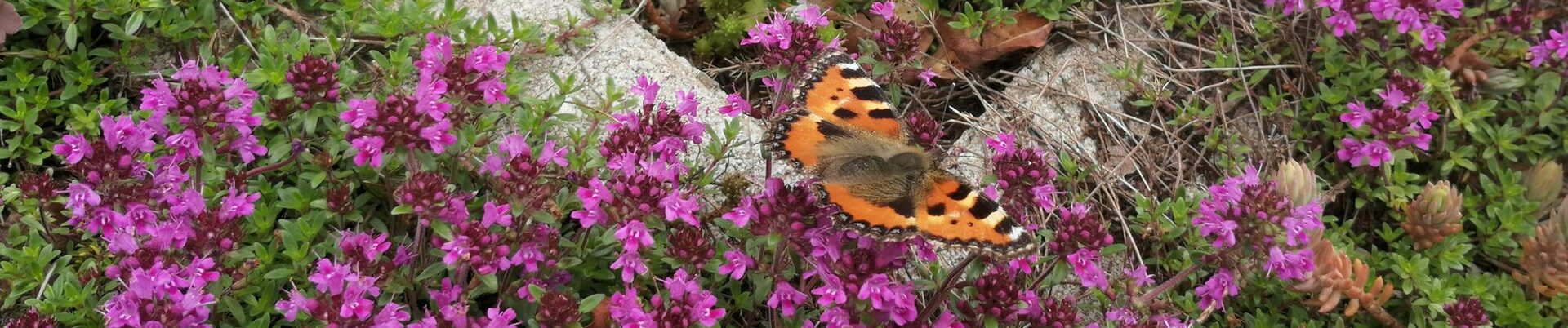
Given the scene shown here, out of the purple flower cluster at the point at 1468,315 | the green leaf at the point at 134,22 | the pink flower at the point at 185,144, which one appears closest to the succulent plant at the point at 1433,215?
the purple flower cluster at the point at 1468,315

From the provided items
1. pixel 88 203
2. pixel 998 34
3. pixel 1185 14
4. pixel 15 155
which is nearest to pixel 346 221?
pixel 88 203

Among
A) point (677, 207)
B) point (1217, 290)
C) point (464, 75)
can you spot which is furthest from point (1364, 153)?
→ point (464, 75)

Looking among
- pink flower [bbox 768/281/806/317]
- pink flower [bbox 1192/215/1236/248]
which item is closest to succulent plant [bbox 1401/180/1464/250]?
pink flower [bbox 1192/215/1236/248]

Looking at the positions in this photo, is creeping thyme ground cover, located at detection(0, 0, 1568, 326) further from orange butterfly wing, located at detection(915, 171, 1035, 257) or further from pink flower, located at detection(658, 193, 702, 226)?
orange butterfly wing, located at detection(915, 171, 1035, 257)

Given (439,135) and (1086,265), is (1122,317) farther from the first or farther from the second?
(439,135)

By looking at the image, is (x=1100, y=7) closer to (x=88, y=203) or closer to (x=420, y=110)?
(x=420, y=110)
